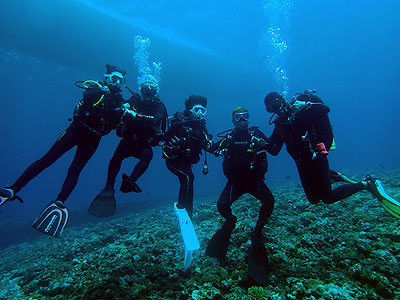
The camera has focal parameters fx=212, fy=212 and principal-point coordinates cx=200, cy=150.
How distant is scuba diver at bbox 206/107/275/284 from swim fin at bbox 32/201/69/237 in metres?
2.77

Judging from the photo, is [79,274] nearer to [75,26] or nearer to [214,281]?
[214,281]

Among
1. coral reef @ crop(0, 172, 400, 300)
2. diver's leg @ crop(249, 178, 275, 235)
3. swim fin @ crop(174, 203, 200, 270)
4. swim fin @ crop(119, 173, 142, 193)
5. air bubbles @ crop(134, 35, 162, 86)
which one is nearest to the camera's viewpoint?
coral reef @ crop(0, 172, 400, 300)

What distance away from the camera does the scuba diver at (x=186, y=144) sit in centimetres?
501

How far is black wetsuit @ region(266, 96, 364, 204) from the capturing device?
4.52 metres

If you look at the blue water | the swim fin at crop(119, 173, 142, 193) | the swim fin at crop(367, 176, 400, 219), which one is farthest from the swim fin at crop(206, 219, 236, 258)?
the blue water

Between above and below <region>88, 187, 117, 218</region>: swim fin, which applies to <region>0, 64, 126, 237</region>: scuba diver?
above

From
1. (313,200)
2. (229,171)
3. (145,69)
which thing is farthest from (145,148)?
(145,69)

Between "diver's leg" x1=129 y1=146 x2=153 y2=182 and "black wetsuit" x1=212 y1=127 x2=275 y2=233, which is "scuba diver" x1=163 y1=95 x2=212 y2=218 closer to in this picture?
"diver's leg" x1=129 y1=146 x2=153 y2=182

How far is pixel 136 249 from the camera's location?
17.0ft

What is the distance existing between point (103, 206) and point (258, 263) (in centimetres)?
306

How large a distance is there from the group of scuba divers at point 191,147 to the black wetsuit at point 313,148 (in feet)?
0.06

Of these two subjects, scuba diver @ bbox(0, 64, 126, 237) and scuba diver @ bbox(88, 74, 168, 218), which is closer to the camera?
scuba diver @ bbox(0, 64, 126, 237)

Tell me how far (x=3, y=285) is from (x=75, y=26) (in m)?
32.4

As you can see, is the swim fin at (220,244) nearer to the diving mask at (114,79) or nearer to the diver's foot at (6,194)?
the diver's foot at (6,194)
